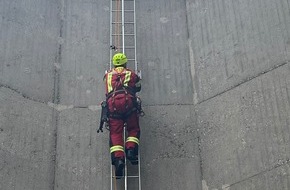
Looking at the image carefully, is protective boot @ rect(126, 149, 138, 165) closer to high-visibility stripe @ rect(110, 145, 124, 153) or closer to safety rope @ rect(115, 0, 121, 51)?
high-visibility stripe @ rect(110, 145, 124, 153)

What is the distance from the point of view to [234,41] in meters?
7.61

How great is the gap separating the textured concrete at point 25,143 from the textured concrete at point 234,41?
2350mm

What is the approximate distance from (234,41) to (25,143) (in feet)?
11.1

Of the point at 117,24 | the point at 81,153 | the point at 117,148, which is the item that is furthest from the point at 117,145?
the point at 117,24

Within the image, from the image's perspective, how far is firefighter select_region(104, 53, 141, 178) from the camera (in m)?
6.79

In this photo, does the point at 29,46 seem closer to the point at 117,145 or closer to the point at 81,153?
the point at 81,153

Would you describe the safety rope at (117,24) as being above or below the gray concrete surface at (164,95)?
above

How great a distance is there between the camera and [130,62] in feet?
26.5

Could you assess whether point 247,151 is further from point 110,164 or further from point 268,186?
point 110,164

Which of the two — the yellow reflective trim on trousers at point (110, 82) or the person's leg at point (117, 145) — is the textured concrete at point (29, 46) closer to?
Result: the yellow reflective trim on trousers at point (110, 82)

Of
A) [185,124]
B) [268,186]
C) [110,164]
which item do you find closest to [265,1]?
[185,124]

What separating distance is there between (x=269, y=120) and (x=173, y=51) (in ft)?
7.21

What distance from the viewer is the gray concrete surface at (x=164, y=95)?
6820 mm

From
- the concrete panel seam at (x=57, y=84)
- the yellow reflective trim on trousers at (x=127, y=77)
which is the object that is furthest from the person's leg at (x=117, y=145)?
the concrete panel seam at (x=57, y=84)
